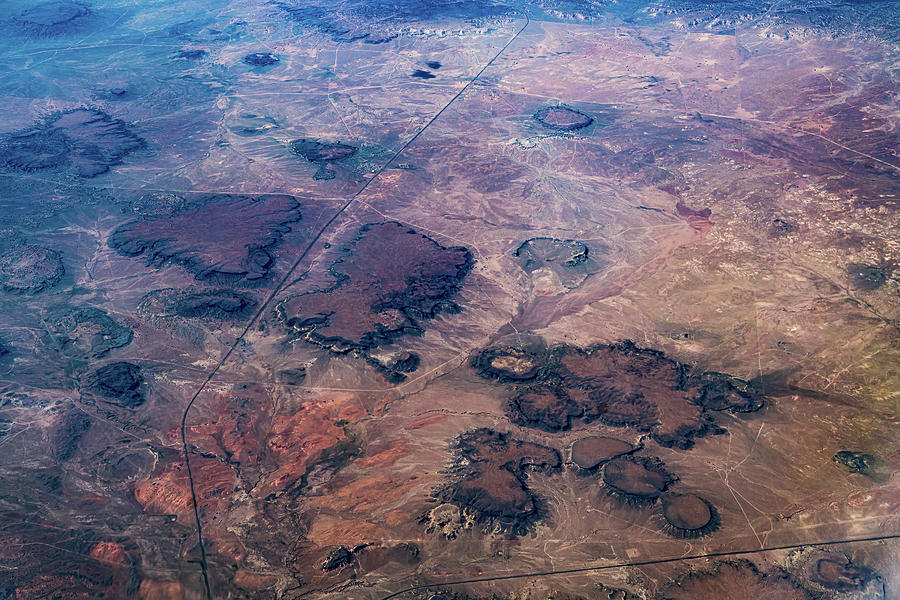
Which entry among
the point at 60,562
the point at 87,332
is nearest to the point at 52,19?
the point at 87,332

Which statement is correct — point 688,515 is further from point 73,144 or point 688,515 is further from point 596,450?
point 73,144

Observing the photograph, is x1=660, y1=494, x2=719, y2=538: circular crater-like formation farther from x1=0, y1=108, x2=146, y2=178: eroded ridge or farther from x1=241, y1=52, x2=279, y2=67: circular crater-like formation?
x1=241, y1=52, x2=279, y2=67: circular crater-like formation

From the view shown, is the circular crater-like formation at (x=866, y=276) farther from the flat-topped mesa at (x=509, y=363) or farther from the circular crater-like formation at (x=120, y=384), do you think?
the circular crater-like formation at (x=120, y=384)

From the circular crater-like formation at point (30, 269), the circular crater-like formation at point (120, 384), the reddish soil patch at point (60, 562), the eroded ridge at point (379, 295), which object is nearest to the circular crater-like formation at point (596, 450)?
the eroded ridge at point (379, 295)

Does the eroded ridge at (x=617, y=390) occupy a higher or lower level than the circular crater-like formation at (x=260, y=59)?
lower

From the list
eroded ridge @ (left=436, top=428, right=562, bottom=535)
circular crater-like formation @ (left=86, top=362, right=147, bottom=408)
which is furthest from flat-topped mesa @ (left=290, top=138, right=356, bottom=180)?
eroded ridge @ (left=436, top=428, right=562, bottom=535)

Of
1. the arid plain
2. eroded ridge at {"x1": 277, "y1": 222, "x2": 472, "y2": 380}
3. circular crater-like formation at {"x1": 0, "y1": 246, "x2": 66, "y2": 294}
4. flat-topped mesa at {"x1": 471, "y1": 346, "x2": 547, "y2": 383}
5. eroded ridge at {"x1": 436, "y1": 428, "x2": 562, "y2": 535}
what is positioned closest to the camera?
the arid plain
